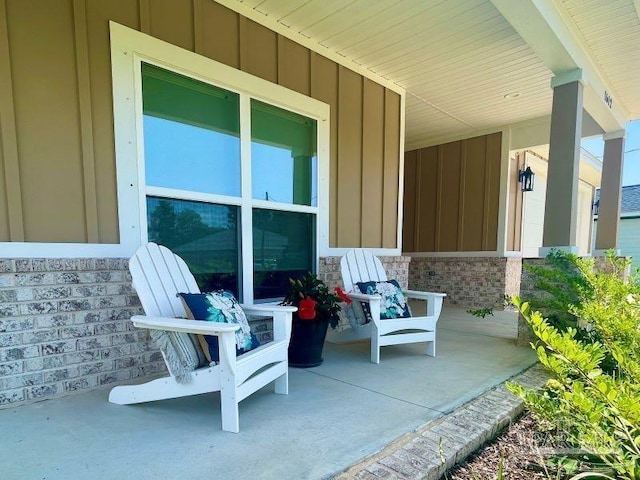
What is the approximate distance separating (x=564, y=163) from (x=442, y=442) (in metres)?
3.03

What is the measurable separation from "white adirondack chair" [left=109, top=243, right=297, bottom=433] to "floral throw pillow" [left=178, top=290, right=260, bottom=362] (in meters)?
0.11

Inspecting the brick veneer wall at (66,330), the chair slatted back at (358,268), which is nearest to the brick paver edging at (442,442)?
the chair slatted back at (358,268)

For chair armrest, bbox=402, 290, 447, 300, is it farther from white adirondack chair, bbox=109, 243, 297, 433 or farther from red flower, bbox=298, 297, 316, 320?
white adirondack chair, bbox=109, 243, 297, 433

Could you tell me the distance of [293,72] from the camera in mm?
3254

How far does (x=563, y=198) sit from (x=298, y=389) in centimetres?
306

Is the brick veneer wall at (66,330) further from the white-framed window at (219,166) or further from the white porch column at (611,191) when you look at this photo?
the white porch column at (611,191)

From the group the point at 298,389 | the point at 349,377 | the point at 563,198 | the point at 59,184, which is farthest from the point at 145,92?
the point at 563,198

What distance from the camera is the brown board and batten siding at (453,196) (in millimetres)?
5668

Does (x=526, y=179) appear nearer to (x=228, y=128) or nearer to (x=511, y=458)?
(x=228, y=128)

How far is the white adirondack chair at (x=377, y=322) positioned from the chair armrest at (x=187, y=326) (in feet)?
4.46

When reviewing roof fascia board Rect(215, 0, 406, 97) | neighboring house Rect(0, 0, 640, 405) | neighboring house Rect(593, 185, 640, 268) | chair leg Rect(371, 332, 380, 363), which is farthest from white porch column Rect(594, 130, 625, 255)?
neighboring house Rect(593, 185, 640, 268)

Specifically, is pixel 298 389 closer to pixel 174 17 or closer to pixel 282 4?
pixel 174 17

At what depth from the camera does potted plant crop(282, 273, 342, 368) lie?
255 centimetres

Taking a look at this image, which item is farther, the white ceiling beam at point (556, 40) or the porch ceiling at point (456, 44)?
the porch ceiling at point (456, 44)
